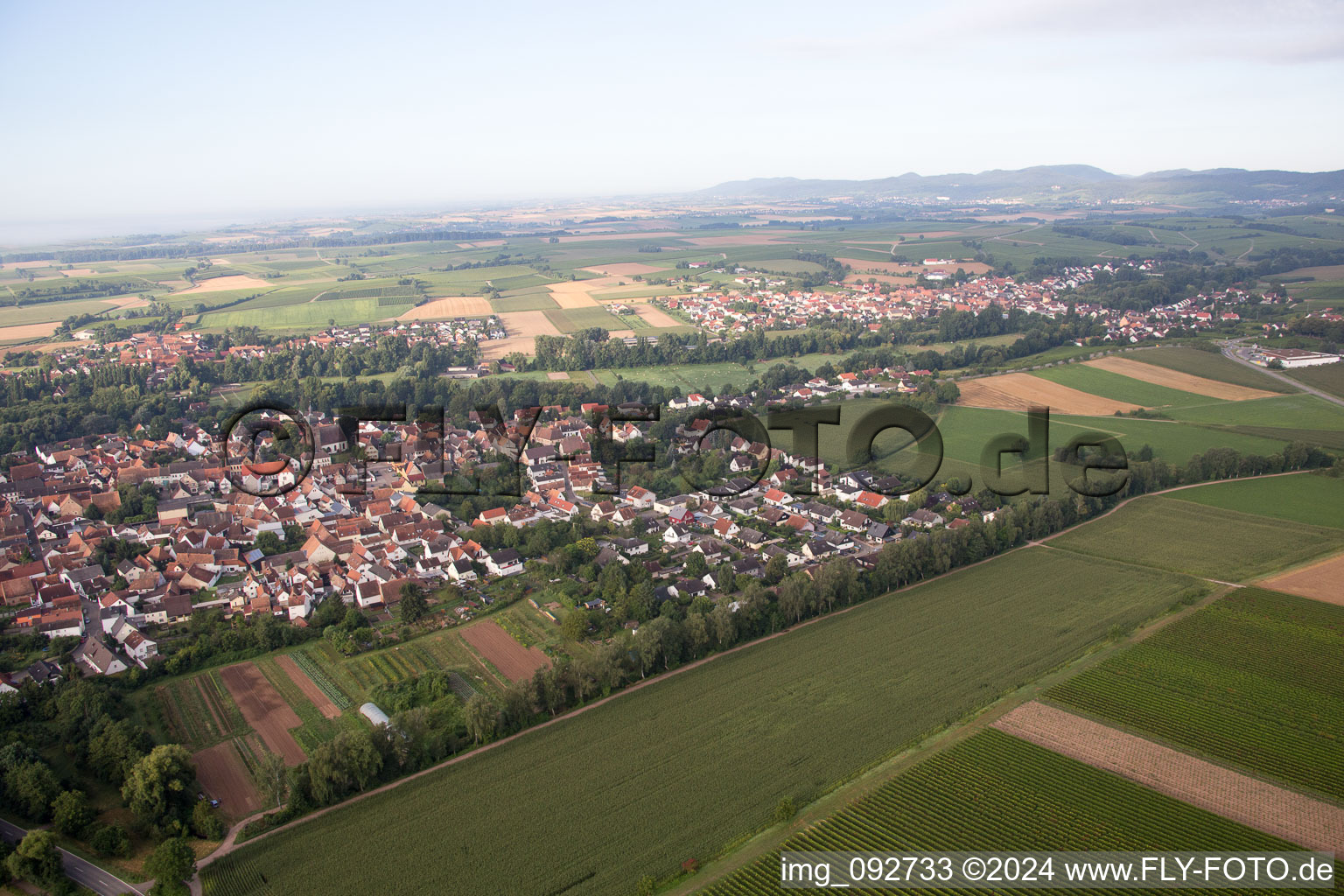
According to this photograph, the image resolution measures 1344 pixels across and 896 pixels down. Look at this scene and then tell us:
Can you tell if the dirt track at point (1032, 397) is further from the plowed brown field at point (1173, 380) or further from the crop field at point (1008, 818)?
the crop field at point (1008, 818)

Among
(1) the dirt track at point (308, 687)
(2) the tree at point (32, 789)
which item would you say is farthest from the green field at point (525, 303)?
(2) the tree at point (32, 789)

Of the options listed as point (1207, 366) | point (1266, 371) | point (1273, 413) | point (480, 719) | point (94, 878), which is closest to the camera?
point (94, 878)

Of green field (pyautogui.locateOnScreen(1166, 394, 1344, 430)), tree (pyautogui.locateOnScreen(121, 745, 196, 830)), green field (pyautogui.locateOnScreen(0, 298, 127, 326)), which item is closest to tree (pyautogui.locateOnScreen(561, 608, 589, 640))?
tree (pyautogui.locateOnScreen(121, 745, 196, 830))

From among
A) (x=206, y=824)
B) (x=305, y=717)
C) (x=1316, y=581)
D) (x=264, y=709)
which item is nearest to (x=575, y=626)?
(x=305, y=717)

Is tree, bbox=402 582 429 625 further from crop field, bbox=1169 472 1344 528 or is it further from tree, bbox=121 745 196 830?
crop field, bbox=1169 472 1344 528

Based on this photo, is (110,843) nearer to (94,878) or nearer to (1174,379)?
(94,878)
